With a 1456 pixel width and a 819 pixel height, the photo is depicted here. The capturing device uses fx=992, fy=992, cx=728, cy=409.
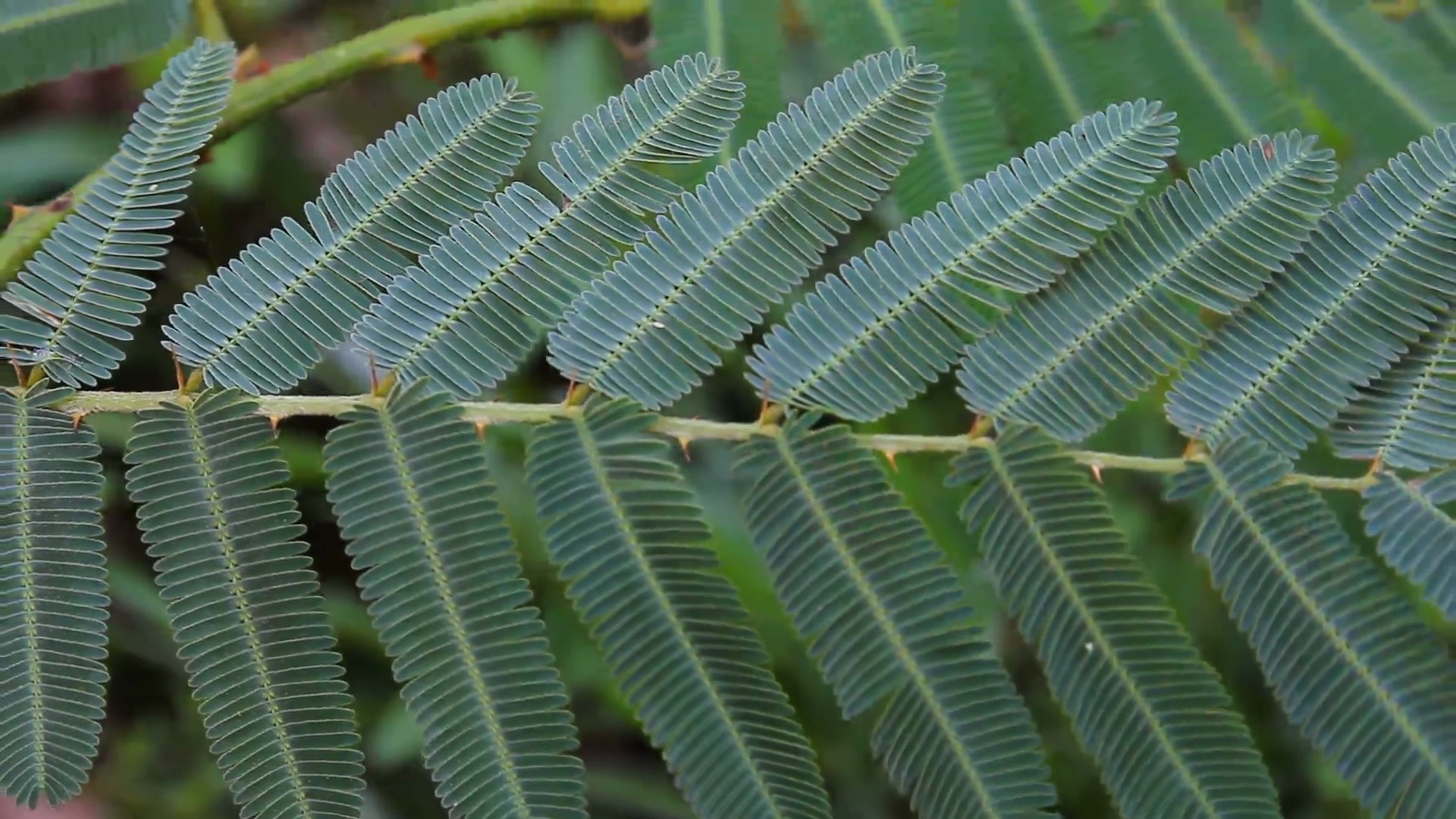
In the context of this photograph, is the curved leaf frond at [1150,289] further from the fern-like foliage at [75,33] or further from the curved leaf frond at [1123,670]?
the fern-like foliage at [75,33]

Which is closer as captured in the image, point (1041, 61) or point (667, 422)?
point (667, 422)

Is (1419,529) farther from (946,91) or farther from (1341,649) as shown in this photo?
(946,91)

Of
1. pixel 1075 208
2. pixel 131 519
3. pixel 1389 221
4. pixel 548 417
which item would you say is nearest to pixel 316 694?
pixel 548 417

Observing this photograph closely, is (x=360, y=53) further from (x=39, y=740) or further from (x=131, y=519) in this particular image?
(x=39, y=740)

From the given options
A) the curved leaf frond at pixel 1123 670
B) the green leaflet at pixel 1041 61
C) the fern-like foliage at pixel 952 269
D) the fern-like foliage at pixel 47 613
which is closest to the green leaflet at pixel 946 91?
the green leaflet at pixel 1041 61

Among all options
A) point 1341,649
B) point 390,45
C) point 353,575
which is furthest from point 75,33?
point 1341,649

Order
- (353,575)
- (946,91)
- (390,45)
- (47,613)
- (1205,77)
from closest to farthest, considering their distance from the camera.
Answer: (47,613), (946,91), (1205,77), (390,45), (353,575)
